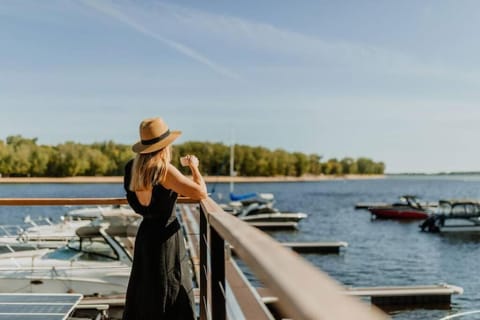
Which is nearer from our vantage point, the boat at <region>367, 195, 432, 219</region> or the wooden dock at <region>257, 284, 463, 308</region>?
the wooden dock at <region>257, 284, 463, 308</region>

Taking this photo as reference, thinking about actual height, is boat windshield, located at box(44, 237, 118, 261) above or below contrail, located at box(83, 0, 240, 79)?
below

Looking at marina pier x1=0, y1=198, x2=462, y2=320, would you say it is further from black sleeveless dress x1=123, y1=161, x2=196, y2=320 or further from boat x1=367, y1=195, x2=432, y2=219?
boat x1=367, y1=195, x2=432, y2=219

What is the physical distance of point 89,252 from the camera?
9.16 meters

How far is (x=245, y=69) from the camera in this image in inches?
3017

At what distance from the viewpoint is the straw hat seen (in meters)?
2.90

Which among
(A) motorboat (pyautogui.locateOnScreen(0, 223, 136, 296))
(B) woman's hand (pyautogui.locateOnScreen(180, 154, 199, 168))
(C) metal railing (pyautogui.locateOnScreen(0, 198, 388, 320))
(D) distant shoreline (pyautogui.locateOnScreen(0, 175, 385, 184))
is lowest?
(D) distant shoreline (pyautogui.locateOnScreen(0, 175, 385, 184))

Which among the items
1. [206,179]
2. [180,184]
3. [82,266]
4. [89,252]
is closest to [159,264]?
[180,184]

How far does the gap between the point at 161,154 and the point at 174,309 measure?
0.78 meters

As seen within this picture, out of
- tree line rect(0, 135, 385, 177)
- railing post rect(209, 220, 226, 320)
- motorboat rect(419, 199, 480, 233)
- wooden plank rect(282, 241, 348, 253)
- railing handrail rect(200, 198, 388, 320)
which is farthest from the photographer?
tree line rect(0, 135, 385, 177)

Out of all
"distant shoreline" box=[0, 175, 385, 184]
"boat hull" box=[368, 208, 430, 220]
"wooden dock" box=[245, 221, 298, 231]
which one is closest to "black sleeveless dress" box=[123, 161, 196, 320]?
"wooden dock" box=[245, 221, 298, 231]

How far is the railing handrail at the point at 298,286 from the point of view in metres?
0.70

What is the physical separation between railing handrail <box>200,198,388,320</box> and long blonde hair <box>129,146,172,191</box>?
155cm

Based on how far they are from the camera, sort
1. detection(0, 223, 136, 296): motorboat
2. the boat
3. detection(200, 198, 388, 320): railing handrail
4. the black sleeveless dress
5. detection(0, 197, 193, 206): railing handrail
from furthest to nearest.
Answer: the boat, detection(0, 223, 136, 296): motorboat, detection(0, 197, 193, 206): railing handrail, the black sleeveless dress, detection(200, 198, 388, 320): railing handrail

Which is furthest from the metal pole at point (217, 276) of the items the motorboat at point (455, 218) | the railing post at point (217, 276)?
the motorboat at point (455, 218)
